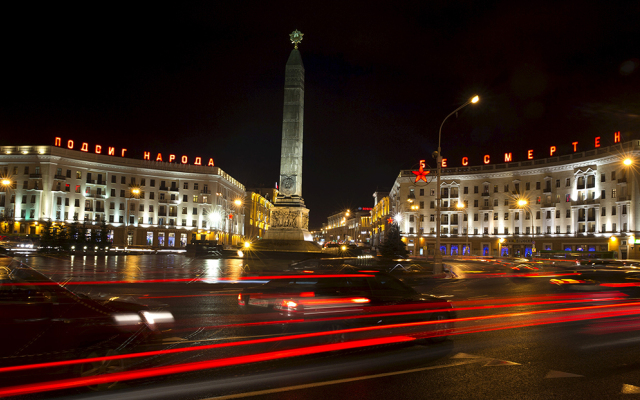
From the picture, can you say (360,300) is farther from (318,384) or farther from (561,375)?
(561,375)

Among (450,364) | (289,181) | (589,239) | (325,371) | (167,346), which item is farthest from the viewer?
(589,239)

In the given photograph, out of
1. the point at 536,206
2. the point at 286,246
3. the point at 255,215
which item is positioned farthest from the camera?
the point at 255,215

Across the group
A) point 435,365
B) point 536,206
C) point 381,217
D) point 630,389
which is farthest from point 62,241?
point 381,217

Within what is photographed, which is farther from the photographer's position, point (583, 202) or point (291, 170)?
point (583, 202)

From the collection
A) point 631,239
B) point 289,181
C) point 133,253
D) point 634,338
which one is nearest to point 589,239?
point 631,239

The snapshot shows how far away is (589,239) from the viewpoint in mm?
67812

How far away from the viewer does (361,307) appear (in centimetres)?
877

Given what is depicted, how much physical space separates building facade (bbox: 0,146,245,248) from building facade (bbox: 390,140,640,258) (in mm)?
38217

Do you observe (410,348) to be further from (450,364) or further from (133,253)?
(133,253)

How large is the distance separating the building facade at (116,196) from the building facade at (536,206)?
3822cm

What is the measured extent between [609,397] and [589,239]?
71.9 metres

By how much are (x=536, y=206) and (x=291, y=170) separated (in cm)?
5365

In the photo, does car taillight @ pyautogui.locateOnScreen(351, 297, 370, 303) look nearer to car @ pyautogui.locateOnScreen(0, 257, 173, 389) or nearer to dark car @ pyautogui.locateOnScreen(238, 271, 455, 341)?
dark car @ pyautogui.locateOnScreen(238, 271, 455, 341)

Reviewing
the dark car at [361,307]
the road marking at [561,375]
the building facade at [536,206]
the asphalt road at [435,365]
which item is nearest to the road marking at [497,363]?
A: the asphalt road at [435,365]
